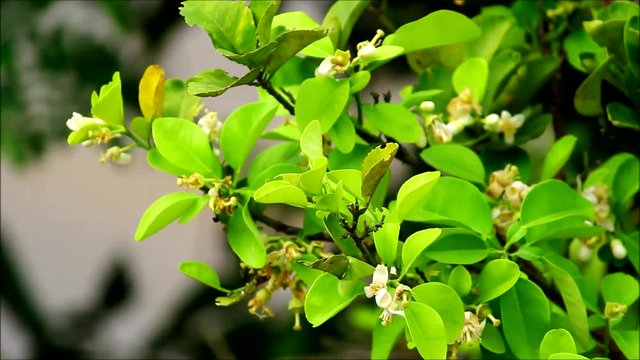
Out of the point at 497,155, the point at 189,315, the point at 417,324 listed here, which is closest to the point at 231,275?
the point at 189,315

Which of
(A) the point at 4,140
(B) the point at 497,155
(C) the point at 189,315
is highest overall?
(B) the point at 497,155

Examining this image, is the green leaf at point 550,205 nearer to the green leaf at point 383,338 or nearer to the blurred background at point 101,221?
the green leaf at point 383,338

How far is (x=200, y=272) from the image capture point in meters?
0.52

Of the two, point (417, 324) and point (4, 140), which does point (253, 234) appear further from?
point (4, 140)

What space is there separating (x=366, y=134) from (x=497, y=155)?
0.37ft

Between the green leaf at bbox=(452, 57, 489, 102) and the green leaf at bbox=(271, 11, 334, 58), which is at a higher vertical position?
the green leaf at bbox=(271, 11, 334, 58)

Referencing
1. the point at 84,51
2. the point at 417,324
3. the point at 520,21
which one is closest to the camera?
the point at 417,324

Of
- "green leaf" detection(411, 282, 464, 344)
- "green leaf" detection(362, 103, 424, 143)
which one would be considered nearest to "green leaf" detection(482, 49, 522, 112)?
"green leaf" detection(362, 103, 424, 143)

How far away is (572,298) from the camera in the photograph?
0.48 meters

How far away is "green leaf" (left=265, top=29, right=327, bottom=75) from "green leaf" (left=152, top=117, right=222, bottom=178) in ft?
0.21

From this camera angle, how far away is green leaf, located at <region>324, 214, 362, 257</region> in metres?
0.42

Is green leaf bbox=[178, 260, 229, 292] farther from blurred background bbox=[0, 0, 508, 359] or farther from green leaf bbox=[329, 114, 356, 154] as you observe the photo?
blurred background bbox=[0, 0, 508, 359]

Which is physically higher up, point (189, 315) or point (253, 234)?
point (253, 234)

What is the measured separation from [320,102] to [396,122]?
0.17 ft
